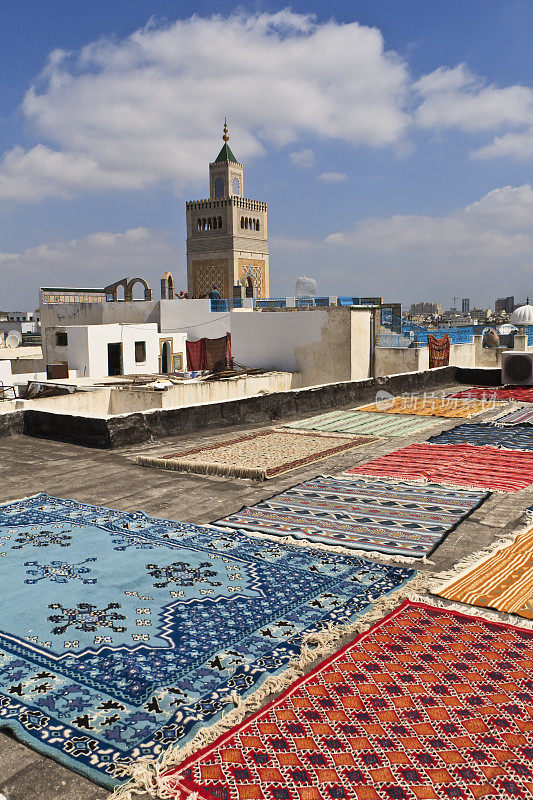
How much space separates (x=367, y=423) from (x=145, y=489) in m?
4.80

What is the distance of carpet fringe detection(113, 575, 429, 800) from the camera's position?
7.31ft

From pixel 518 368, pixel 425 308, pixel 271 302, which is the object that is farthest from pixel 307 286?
pixel 425 308

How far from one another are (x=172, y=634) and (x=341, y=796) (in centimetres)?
132

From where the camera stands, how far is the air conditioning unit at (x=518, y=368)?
14.3 m

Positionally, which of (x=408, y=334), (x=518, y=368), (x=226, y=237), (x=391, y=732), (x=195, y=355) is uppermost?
(x=226, y=237)

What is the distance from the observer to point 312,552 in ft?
14.3

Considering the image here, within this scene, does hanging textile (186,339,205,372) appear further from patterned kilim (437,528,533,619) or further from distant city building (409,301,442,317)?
distant city building (409,301,442,317)

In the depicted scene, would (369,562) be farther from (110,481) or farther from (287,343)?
(287,343)

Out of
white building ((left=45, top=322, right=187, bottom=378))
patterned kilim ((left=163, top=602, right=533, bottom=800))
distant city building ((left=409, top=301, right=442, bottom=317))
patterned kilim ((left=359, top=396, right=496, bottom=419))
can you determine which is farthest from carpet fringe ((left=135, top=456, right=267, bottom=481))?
distant city building ((left=409, top=301, right=442, bottom=317))

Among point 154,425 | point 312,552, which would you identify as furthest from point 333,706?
point 154,425

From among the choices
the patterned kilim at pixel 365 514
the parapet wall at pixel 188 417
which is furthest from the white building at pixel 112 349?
the patterned kilim at pixel 365 514

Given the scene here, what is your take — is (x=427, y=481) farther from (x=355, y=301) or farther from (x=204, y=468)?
(x=355, y=301)

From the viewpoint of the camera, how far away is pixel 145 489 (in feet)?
20.2

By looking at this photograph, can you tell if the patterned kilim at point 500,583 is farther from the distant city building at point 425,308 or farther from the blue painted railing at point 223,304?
the distant city building at point 425,308
